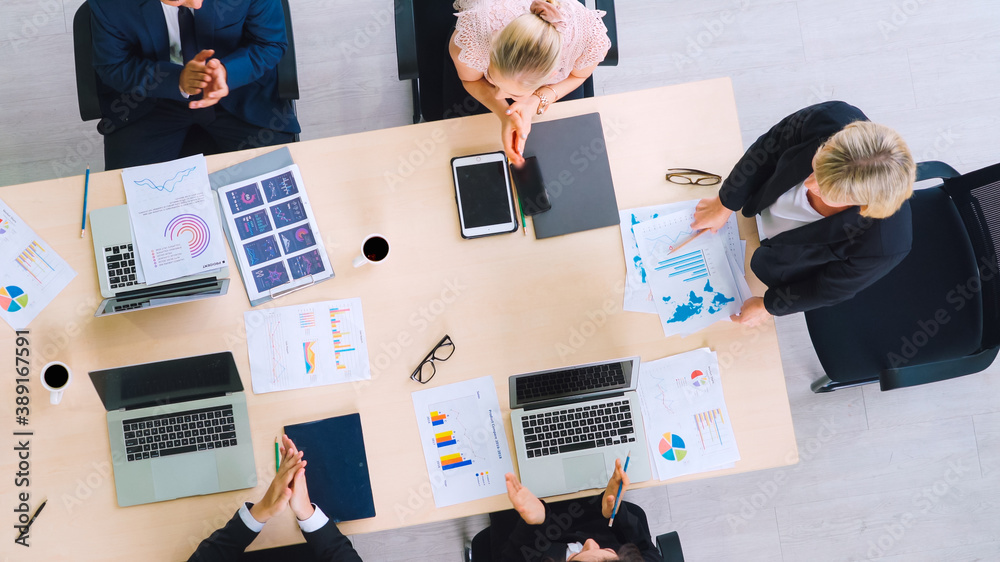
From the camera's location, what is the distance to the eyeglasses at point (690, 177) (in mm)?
1706

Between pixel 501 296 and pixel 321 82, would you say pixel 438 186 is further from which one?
pixel 321 82

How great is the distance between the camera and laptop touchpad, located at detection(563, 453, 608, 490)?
63.3 inches

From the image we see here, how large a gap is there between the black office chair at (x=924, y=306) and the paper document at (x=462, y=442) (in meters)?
1.10

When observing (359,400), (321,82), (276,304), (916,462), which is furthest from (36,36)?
(916,462)

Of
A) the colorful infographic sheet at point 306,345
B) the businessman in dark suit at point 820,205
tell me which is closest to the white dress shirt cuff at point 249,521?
the colorful infographic sheet at point 306,345

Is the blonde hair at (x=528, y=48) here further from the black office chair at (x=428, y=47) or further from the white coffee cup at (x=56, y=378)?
the white coffee cup at (x=56, y=378)

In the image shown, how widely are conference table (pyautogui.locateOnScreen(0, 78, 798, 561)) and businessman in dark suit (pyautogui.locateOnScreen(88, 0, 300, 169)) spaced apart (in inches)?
13.2

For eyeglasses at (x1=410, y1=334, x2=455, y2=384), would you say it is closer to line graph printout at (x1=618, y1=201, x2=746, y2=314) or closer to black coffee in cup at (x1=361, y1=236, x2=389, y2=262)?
black coffee in cup at (x1=361, y1=236, x2=389, y2=262)

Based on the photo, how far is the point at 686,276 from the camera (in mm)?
1673

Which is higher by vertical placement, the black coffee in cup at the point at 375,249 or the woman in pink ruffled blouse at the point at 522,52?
the woman in pink ruffled blouse at the point at 522,52

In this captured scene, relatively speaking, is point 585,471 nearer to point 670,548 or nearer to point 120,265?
point 670,548

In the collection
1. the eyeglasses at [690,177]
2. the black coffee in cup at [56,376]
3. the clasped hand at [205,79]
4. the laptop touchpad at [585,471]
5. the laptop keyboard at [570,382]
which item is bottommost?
the laptop touchpad at [585,471]

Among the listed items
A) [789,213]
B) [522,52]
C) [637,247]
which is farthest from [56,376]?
[789,213]

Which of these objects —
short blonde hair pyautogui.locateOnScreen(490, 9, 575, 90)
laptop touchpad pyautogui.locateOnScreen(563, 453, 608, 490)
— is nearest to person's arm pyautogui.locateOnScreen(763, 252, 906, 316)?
laptop touchpad pyautogui.locateOnScreen(563, 453, 608, 490)
